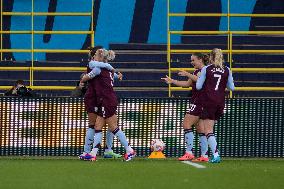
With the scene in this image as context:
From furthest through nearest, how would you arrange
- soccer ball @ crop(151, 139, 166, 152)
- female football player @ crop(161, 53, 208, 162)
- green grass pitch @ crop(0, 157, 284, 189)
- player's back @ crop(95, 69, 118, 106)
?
soccer ball @ crop(151, 139, 166, 152)
female football player @ crop(161, 53, 208, 162)
player's back @ crop(95, 69, 118, 106)
green grass pitch @ crop(0, 157, 284, 189)

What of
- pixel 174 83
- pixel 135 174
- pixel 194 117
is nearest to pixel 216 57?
pixel 174 83

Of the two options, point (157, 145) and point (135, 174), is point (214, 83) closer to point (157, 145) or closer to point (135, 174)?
point (157, 145)

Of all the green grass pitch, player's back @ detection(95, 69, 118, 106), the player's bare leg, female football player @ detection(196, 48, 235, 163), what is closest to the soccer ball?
the player's bare leg

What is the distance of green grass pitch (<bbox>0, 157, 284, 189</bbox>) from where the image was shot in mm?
12805

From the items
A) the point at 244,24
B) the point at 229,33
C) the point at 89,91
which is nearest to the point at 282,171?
the point at 89,91

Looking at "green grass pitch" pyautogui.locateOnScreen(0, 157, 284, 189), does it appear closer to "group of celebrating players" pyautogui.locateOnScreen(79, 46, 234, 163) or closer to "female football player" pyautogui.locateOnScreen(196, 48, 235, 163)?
"group of celebrating players" pyautogui.locateOnScreen(79, 46, 234, 163)

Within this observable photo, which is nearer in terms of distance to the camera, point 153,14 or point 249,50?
point 249,50

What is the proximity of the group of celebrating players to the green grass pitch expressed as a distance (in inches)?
15.1

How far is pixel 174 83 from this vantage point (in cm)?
1748

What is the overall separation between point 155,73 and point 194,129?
21.1ft

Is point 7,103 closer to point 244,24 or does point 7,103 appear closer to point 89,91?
point 89,91

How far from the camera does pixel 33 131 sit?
62.6ft

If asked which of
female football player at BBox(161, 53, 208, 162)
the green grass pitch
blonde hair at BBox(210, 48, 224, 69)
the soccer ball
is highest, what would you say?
blonde hair at BBox(210, 48, 224, 69)

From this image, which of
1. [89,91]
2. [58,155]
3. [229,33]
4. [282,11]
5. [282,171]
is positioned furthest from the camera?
[282,11]
